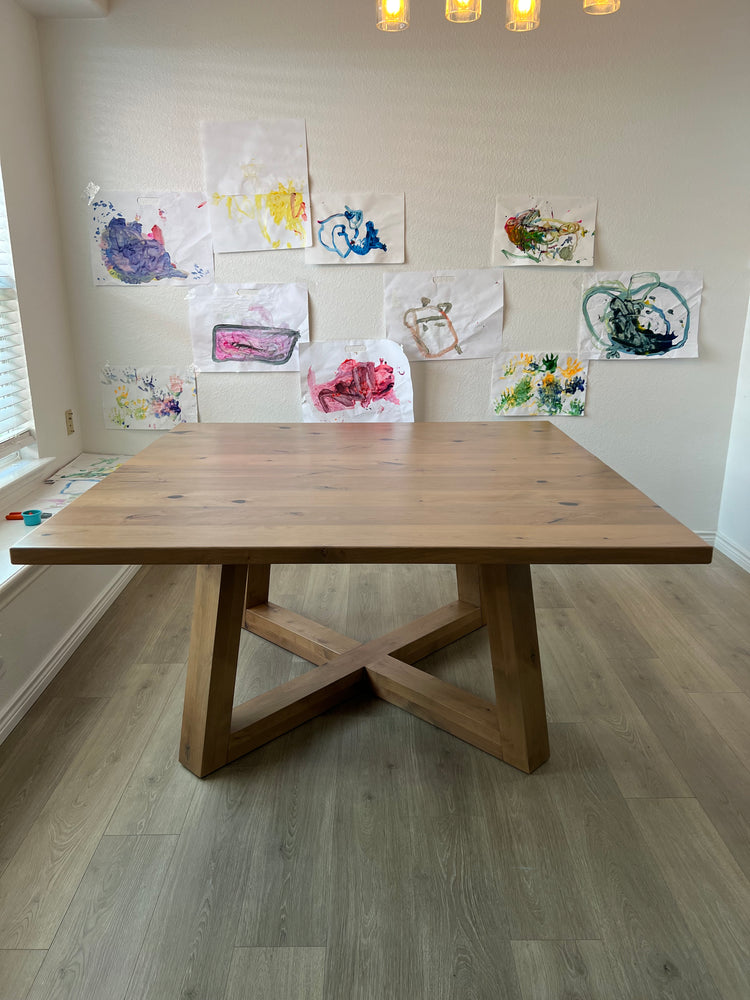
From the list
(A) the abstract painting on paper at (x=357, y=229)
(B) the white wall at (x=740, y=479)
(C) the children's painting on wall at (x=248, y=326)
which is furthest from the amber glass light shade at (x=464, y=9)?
(B) the white wall at (x=740, y=479)

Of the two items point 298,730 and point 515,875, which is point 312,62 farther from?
point 515,875

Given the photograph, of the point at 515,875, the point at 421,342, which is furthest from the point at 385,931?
the point at 421,342

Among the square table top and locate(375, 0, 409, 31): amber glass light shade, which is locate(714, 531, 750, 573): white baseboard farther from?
locate(375, 0, 409, 31): amber glass light shade

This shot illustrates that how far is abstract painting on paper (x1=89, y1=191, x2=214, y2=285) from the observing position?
2871 millimetres

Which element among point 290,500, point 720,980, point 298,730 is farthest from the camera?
point 298,730

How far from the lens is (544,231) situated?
2.88 m

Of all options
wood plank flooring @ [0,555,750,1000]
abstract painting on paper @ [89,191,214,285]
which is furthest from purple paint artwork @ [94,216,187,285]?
wood plank flooring @ [0,555,750,1000]

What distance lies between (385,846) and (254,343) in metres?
2.12

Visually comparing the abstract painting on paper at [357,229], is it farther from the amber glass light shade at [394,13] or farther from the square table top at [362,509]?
the amber glass light shade at [394,13]

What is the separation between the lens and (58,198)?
114 inches

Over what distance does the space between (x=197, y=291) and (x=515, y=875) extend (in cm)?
245

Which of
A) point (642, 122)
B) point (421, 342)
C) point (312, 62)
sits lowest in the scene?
point (421, 342)

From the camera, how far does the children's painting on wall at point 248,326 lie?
296 centimetres

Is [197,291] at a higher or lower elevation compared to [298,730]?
higher
